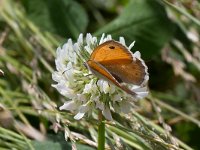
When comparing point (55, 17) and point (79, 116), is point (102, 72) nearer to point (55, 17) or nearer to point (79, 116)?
point (79, 116)

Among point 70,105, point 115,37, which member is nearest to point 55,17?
point 115,37

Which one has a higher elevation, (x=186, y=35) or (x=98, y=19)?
(x=98, y=19)

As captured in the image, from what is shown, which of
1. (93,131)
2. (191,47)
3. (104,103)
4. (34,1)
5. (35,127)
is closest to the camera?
(104,103)

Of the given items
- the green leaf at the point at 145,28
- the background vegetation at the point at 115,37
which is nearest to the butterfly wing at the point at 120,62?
the background vegetation at the point at 115,37

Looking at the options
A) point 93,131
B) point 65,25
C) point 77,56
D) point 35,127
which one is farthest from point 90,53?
point 65,25

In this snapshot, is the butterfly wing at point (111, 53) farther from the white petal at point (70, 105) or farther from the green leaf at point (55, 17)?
the green leaf at point (55, 17)

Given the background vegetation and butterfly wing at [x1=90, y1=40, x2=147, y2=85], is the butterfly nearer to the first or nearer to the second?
butterfly wing at [x1=90, y1=40, x2=147, y2=85]

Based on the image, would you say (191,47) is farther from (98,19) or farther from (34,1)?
(34,1)

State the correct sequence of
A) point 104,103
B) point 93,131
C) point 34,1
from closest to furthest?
point 104,103 → point 93,131 → point 34,1
